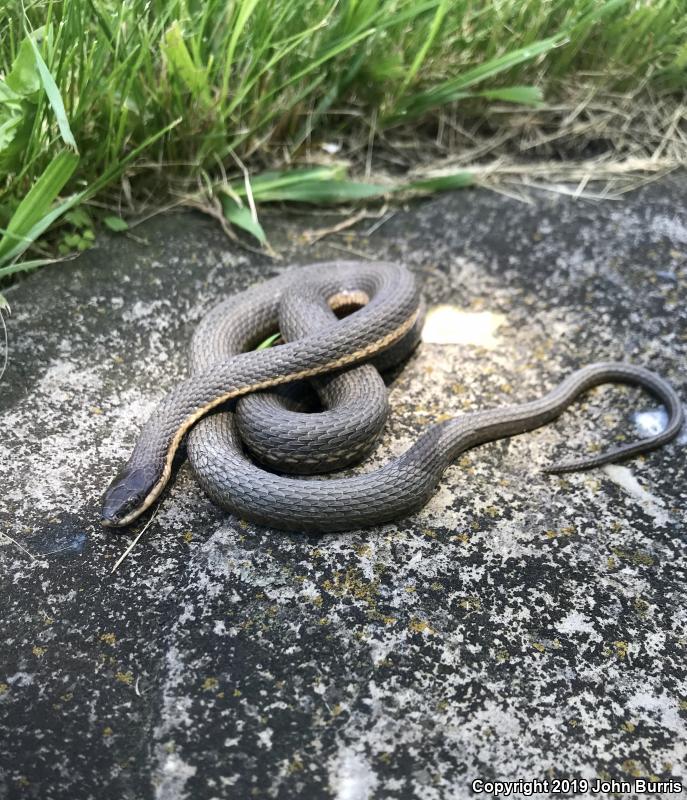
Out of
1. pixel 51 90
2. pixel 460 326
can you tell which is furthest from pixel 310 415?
pixel 51 90

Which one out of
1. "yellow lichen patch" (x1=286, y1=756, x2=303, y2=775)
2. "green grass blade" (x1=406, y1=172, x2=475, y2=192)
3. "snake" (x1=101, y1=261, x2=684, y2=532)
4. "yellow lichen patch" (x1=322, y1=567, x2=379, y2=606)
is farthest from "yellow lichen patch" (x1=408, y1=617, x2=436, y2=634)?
"green grass blade" (x1=406, y1=172, x2=475, y2=192)

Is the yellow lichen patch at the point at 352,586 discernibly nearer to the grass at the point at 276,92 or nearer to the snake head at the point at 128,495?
the snake head at the point at 128,495

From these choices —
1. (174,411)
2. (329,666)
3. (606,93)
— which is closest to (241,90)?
(174,411)

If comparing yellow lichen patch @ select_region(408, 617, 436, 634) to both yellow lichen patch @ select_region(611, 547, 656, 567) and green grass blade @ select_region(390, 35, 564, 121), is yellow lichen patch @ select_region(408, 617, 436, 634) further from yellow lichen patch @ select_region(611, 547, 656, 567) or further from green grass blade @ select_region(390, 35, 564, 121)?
green grass blade @ select_region(390, 35, 564, 121)

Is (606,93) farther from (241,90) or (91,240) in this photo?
(91,240)

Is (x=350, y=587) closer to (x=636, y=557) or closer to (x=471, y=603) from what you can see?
(x=471, y=603)
